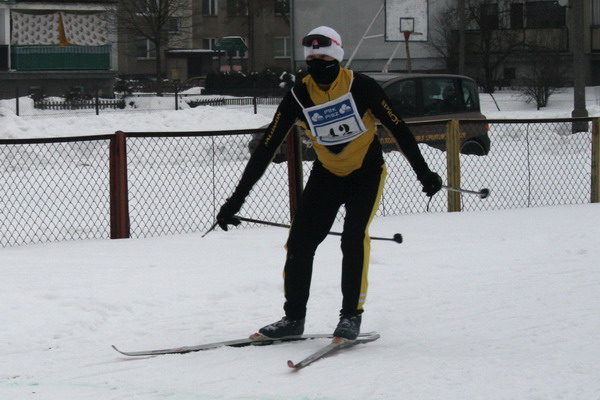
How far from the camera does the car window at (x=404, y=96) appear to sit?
1683cm

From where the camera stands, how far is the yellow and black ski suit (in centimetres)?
572

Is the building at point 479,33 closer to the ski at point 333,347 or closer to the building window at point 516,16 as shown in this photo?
the building window at point 516,16

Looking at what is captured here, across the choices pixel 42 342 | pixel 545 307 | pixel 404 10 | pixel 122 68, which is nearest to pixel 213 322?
pixel 42 342

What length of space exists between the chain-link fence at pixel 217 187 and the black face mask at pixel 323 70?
4.41 metres

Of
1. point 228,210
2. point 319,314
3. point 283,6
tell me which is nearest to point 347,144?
point 228,210

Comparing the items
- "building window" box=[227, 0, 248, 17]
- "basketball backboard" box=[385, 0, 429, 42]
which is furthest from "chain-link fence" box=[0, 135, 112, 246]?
"building window" box=[227, 0, 248, 17]

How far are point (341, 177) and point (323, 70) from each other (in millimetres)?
577

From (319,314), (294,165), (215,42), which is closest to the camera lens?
(319,314)

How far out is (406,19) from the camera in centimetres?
3478

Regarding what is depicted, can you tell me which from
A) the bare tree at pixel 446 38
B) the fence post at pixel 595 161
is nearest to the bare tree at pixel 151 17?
the bare tree at pixel 446 38

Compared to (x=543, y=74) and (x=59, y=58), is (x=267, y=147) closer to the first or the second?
(x=543, y=74)

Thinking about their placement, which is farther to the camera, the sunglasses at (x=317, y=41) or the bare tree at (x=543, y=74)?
the bare tree at (x=543, y=74)

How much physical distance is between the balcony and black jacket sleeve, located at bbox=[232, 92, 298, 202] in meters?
38.0

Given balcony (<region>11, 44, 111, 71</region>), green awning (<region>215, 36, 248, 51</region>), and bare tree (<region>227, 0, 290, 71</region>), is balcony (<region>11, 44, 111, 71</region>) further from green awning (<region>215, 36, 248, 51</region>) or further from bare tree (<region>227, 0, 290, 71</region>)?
bare tree (<region>227, 0, 290, 71</region>)
